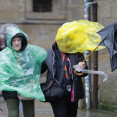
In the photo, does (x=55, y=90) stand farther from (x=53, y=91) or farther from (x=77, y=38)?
(x=77, y=38)

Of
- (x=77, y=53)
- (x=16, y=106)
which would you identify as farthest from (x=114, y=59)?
(x=16, y=106)

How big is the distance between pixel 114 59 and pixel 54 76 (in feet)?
2.57

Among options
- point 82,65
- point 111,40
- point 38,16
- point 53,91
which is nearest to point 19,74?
point 53,91

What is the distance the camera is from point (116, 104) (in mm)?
7820

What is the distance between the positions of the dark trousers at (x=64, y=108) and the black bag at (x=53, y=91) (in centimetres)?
9

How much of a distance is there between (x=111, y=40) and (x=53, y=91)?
968 mm

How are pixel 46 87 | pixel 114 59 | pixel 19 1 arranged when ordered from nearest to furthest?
pixel 114 59
pixel 46 87
pixel 19 1

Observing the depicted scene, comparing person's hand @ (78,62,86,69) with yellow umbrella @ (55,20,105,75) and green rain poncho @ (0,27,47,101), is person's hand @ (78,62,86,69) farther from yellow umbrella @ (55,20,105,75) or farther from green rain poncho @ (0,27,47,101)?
green rain poncho @ (0,27,47,101)

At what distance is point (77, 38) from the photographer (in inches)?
209

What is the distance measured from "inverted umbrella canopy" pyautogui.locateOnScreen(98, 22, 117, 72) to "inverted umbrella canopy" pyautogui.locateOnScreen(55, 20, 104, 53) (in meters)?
0.29

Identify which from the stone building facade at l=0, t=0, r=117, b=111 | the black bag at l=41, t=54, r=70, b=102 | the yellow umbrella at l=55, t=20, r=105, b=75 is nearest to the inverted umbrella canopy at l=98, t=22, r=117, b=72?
the yellow umbrella at l=55, t=20, r=105, b=75

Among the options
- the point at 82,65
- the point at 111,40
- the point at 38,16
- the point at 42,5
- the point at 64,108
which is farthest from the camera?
the point at 42,5

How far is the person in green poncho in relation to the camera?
5375 millimetres

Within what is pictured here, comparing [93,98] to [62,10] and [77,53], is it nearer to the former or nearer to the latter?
[77,53]
